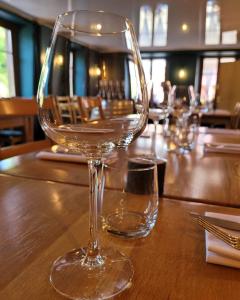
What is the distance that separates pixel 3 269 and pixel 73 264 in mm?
77

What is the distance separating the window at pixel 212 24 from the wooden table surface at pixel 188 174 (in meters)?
3.49

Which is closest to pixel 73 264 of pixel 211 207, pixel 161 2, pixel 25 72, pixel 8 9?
pixel 211 207

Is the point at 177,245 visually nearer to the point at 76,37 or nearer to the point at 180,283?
the point at 180,283

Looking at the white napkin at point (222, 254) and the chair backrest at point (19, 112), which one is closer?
the white napkin at point (222, 254)

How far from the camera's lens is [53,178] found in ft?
2.15

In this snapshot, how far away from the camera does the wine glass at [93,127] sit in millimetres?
296

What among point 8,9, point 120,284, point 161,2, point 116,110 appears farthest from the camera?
point 8,9

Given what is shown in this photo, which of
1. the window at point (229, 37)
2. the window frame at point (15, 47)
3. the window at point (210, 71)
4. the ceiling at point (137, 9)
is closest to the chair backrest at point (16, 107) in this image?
the ceiling at point (137, 9)

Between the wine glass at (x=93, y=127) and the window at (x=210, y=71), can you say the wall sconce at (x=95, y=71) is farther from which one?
the window at (x=210, y=71)

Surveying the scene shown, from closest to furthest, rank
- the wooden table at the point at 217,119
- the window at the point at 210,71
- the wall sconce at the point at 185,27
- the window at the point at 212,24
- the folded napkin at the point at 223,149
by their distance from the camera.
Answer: the folded napkin at the point at 223,149, the window at the point at 212,24, the wooden table at the point at 217,119, the wall sconce at the point at 185,27, the window at the point at 210,71

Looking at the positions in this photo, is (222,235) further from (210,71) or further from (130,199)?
(210,71)

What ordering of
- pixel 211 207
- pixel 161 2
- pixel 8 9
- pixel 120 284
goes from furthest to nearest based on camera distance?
pixel 8 9
pixel 161 2
pixel 211 207
pixel 120 284

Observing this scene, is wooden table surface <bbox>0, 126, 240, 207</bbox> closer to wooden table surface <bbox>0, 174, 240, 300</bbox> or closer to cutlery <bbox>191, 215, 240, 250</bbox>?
wooden table surface <bbox>0, 174, 240, 300</bbox>

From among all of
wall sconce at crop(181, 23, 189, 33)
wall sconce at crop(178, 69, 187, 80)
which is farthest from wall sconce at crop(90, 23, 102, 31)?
wall sconce at crop(178, 69, 187, 80)
